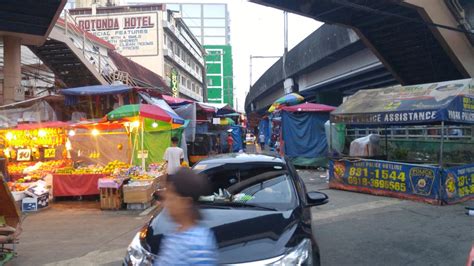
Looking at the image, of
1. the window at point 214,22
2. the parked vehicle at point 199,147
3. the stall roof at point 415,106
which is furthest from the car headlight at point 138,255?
the window at point 214,22

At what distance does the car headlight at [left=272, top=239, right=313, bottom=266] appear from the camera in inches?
128

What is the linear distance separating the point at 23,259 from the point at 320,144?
567 inches

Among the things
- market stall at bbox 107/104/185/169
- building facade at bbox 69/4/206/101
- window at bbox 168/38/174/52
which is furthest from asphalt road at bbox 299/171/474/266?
window at bbox 168/38/174/52

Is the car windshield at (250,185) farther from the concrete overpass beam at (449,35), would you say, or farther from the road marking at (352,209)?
the concrete overpass beam at (449,35)

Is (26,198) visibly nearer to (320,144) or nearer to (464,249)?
(464,249)

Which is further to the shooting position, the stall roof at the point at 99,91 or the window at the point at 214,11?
the window at the point at 214,11

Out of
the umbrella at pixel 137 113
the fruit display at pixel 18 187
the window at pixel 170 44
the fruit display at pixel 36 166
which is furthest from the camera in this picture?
the window at pixel 170 44

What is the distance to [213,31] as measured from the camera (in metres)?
109

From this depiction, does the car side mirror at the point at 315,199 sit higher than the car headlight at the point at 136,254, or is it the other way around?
the car side mirror at the point at 315,199

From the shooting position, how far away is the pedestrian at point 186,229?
2.76 metres

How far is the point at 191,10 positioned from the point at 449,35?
322ft

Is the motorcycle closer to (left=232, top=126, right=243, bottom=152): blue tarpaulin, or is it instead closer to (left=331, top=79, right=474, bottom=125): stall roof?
(left=331, top=79, right=474, bottom=125): stall roof

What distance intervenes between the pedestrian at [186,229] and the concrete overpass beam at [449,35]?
12048 millimetres

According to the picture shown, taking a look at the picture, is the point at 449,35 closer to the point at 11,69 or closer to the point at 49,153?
the point at 49,153
